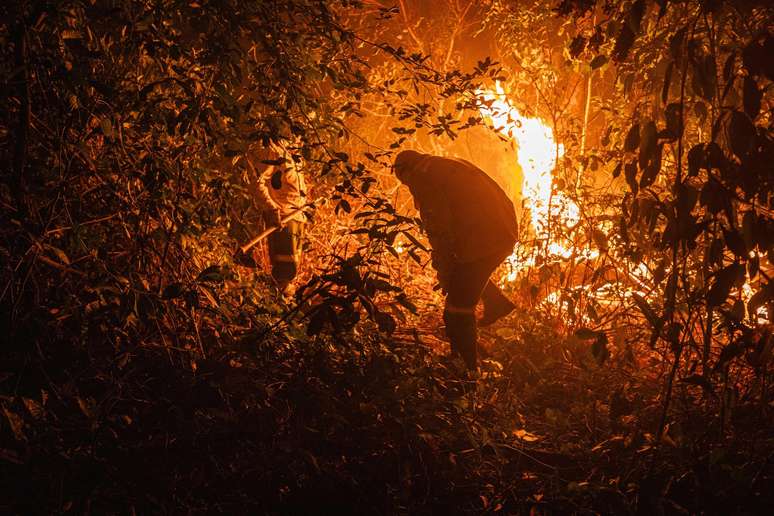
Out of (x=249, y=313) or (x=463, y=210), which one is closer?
(x=249, y=313)

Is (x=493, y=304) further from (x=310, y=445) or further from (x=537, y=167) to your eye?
(x=537, y=167)

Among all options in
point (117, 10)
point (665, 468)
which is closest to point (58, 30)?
point (117, 10)

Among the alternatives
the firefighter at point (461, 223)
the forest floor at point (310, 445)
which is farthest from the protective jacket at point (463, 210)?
the forest floor at point (310, 445)

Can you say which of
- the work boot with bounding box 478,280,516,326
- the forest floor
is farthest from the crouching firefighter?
the forest floor

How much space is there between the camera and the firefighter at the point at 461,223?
423 cm

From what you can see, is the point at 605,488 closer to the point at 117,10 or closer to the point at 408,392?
the point at 408,392

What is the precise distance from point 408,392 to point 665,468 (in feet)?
4.77

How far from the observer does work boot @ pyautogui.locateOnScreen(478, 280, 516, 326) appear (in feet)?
16.5

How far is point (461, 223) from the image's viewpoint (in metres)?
4.28

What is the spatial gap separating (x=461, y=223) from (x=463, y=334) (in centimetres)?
93

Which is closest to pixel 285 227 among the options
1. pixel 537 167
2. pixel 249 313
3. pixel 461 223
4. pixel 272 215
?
pixel 272 215

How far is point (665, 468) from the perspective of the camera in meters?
2.92

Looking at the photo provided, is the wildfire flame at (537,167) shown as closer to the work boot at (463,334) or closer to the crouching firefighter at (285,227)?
the work boot at (463,334)

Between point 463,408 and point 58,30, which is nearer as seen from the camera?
point 58,30
